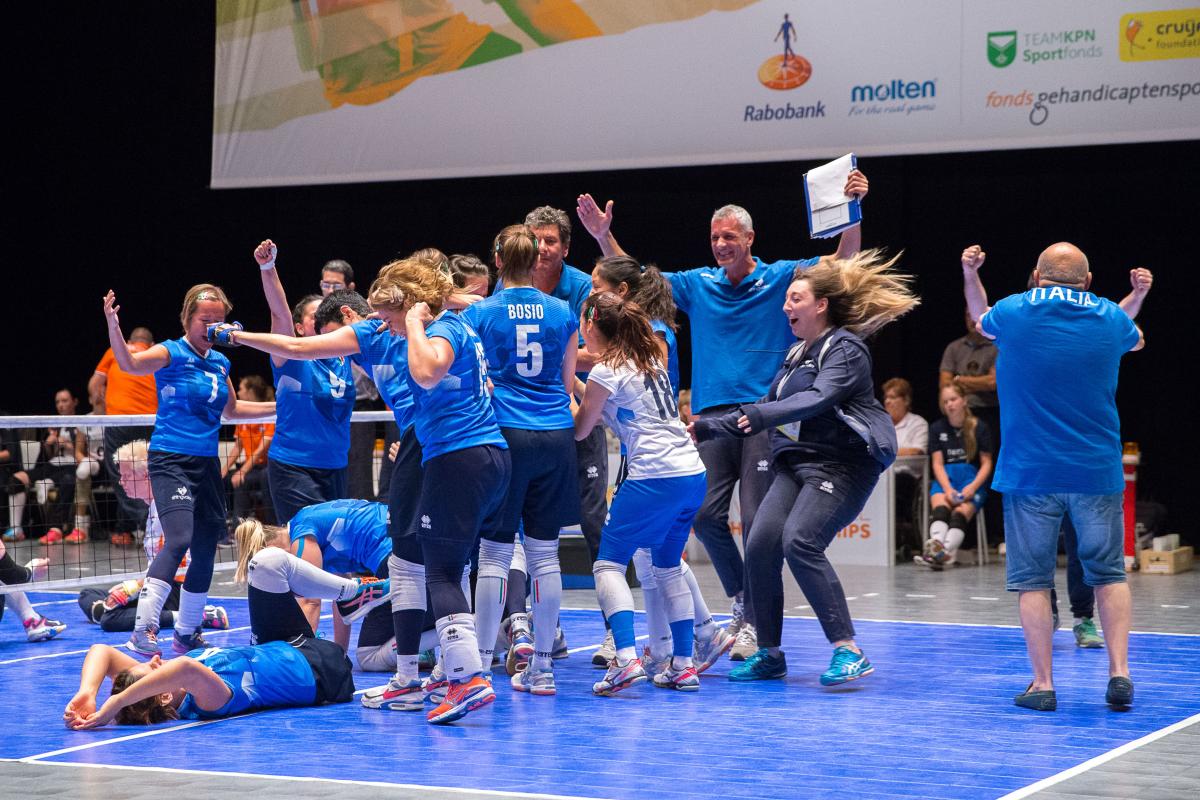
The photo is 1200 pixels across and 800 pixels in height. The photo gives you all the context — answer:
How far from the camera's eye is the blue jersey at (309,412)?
689cm

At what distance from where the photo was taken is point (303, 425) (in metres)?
6.90

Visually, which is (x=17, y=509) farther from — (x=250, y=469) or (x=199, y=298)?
(x=199, y=298)

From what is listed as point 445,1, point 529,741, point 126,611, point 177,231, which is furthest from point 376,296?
point 177,231

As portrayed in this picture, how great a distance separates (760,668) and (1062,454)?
4.98ft

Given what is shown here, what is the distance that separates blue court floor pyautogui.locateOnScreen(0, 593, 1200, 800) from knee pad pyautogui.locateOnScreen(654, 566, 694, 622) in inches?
12.4

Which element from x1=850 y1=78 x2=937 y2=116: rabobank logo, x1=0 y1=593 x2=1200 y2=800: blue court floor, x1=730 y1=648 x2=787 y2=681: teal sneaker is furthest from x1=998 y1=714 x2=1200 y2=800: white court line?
x1=850 y1=78 x2=937 y2=116: rabobank logo

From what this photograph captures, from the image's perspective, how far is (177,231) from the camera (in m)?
15.0

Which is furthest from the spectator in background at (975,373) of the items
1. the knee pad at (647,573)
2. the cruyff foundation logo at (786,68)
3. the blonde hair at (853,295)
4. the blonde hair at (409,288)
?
the blonde hair at (409,288)

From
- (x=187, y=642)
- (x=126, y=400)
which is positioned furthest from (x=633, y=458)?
(x=126, y=400)

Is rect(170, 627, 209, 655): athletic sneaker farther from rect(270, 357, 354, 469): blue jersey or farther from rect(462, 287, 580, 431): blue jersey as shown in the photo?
rect(462, 287, 580, 431): blue jersey

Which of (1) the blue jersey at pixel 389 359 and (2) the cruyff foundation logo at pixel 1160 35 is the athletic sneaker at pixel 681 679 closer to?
(1) the blue jersey at pixel 389 359

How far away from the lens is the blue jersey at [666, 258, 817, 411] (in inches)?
259

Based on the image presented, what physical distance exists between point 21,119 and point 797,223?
316 inches

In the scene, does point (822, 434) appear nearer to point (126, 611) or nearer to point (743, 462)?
point (743, 462)
